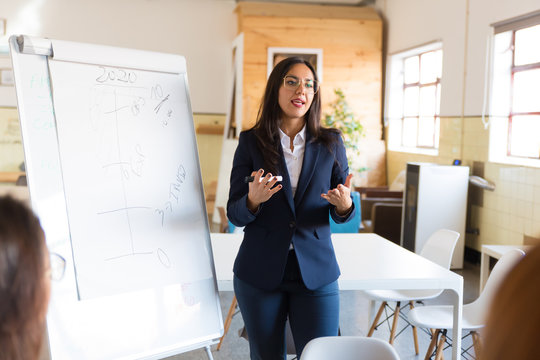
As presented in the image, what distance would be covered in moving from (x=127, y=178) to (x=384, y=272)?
54.6 inches

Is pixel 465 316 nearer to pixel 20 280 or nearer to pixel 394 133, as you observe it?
pixel 20 280

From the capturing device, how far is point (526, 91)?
561 centimetres

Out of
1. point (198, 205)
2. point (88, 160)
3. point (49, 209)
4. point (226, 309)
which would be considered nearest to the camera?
point (49, 209)

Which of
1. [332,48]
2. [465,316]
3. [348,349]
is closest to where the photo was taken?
[348,349]

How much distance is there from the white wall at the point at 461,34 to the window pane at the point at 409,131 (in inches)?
44.5

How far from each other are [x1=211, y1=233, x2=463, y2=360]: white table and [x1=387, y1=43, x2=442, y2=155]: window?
459cm

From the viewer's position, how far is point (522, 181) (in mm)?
5320

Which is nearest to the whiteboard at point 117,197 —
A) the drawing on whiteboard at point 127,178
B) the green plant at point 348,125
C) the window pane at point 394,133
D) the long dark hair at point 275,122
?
the drawing on whiteboard at point 127,178

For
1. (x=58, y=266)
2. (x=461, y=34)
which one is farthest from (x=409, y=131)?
(x=58, y=266)

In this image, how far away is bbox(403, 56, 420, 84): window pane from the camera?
27.0 ft

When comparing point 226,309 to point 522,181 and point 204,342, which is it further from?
point 522,181

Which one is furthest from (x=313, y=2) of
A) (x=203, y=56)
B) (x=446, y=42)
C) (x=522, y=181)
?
(x=522, y=181)

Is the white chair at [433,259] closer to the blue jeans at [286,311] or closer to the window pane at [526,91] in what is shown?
the blue jeans at [286,311]

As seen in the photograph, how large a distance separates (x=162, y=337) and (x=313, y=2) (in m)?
8.20
